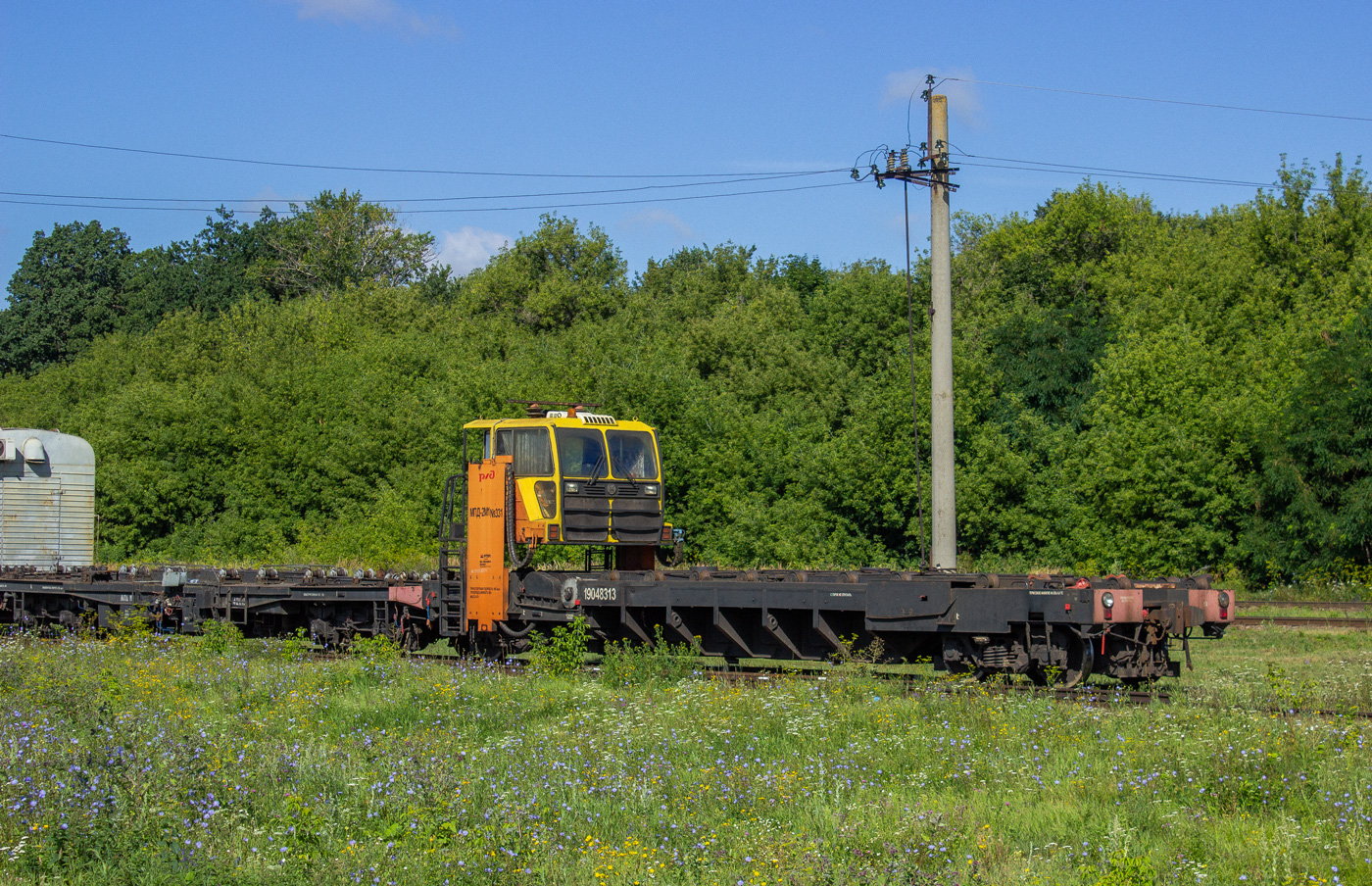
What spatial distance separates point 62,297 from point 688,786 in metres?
92.8

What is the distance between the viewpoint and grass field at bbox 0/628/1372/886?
6.23 metres

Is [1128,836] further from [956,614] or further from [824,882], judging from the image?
[956,614]

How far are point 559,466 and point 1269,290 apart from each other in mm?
39580

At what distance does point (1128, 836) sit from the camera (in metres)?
6.33

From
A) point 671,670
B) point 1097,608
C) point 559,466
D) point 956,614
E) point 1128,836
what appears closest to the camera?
point 1128,836

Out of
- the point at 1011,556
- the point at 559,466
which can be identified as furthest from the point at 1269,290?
the point at 559,466

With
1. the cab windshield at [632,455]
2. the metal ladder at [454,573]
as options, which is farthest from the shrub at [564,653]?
the cab windshield at [632,455]

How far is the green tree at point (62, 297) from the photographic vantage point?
86.1 meters

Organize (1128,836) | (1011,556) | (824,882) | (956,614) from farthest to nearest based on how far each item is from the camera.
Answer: (1011,556) → (956,614) → (1128,836) → (824,882)

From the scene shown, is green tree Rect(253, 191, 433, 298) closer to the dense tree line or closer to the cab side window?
the dense tree line

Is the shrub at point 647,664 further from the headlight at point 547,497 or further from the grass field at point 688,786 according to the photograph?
the headlight at point 547,497

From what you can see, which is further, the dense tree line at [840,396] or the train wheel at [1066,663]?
the dense tree line at [840,396]

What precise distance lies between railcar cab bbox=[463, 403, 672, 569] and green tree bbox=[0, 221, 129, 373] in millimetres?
79867

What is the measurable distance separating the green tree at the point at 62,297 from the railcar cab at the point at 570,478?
262ft
